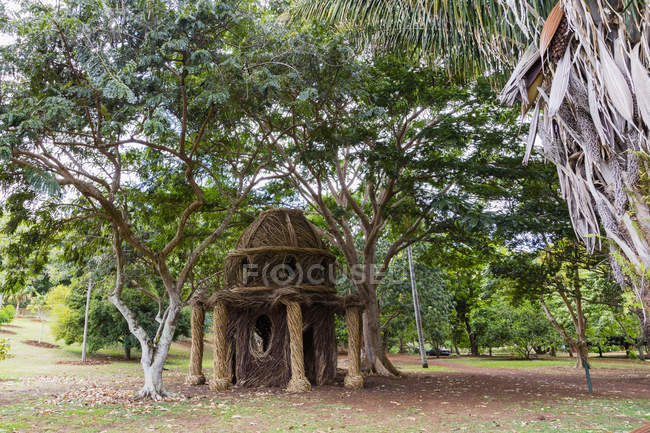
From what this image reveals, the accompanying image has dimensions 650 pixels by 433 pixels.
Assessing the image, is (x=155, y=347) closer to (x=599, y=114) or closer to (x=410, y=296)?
(x=599, y=114)

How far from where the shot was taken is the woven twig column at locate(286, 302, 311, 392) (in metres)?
11.0

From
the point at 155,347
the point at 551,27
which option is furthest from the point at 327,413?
the point at 551,27

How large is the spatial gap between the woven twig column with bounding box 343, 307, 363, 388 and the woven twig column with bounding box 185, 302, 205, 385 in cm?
432

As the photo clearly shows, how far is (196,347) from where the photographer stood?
40.4 ft

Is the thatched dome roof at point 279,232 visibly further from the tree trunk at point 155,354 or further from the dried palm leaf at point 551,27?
the dried palm leaf at point 551,27

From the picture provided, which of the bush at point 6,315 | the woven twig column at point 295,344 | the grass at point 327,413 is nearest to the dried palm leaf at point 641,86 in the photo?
the grass at point 327,413

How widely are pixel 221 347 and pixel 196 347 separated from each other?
1.25 m

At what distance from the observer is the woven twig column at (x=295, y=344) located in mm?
10953

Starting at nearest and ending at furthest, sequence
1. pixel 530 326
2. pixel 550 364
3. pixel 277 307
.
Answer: pixel 277 307, pixel 550 364, pixel 530 326

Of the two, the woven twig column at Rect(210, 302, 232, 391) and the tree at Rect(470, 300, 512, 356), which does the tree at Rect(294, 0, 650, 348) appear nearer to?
the woven twig column at Rect(210, 302, 232, 391)

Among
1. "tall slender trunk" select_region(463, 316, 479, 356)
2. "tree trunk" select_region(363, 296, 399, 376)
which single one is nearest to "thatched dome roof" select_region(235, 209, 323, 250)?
"tree trunk" select_region(363, 296, 399, 376)

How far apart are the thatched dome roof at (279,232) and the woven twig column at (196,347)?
2.26 meters

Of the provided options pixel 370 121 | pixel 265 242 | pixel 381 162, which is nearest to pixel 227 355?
pixel 265 242

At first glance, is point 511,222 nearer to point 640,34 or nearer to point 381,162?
point 381,162
